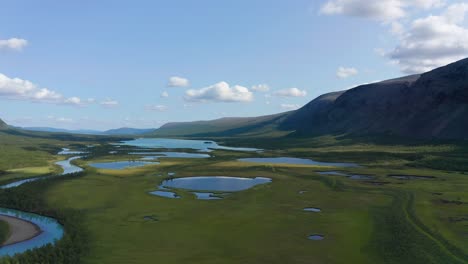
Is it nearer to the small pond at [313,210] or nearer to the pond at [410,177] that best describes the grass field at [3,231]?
the small pond at [313,210]

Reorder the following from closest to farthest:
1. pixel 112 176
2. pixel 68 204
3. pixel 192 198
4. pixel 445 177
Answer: pixel 68 204 → pixel 192 198 → pixel 445 177 → pixel 112 176

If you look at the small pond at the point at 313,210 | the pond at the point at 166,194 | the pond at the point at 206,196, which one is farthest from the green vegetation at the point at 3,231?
the small pond at the point at 313,210

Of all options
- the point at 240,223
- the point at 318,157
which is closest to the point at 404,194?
the point at 240,223

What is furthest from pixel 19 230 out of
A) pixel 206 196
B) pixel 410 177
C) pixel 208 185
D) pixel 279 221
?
pixel 410 177

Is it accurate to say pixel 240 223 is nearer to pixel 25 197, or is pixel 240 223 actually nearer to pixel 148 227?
pixel 148 227

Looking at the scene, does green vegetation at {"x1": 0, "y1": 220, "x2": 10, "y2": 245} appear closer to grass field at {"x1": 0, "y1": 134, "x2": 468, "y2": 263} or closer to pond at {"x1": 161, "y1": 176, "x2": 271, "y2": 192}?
grass field at {"x1": 0, "y1": 134, "x2": 468, "y2": 263}

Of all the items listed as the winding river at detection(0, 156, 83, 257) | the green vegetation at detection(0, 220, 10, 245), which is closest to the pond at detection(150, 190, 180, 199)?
the winding river at detection(0, 156, 83, 257)
